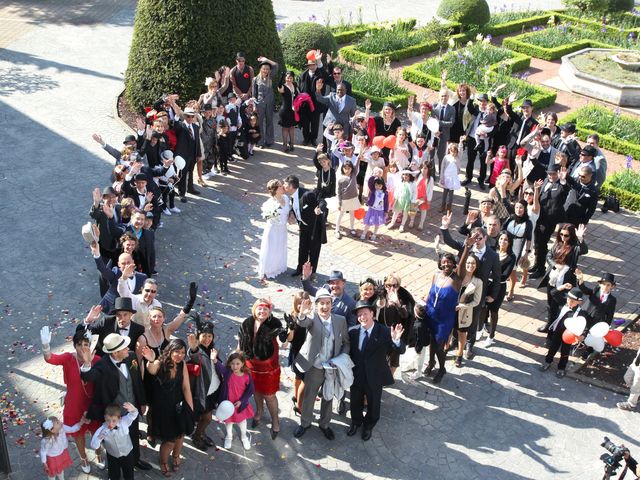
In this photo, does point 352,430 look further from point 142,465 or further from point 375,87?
point 375,87

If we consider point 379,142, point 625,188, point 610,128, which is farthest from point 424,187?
point 610,128

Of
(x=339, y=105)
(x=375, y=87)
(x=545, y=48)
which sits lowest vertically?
(x=375, y=87)

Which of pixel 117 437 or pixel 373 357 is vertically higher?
pixel 373 357

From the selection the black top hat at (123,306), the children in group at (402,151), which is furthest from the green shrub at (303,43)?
the black top hat at (123,306)

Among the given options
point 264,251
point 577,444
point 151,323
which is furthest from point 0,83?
point 577,444

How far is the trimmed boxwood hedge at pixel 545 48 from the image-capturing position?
74.9 feet

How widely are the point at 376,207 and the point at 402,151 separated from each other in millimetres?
1272

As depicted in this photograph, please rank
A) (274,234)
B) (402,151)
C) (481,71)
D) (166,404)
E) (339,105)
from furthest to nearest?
1. (481,71)
2. (339,105)
3. (402,151)
4. (274,234)
5. (166,404)

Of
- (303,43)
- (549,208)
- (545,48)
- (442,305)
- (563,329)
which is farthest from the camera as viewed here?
(545,48)

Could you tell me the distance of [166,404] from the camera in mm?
7598

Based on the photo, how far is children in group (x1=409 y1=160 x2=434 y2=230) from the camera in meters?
13.1

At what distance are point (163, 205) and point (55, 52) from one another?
9.81 m

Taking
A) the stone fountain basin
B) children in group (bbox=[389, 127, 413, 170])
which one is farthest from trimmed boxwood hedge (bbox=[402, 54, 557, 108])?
children in group (bbox=[389, 127, 413, 170])

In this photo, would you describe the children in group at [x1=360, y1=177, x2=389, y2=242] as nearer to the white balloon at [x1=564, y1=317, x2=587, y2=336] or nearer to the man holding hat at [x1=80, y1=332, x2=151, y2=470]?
the white balloon at [x1=564, y1=317, x2=587, y2=336]
